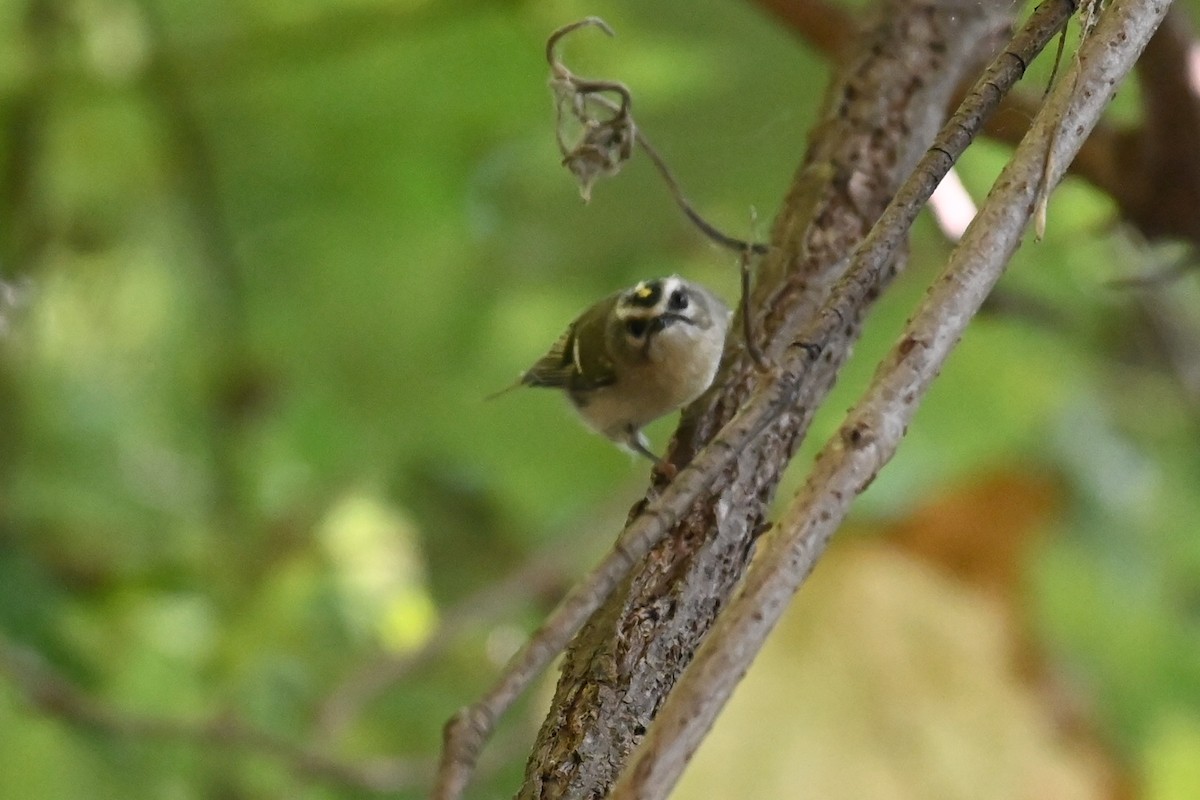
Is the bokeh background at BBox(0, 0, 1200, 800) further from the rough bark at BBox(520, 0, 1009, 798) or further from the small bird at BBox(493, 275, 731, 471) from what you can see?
the rough bark at BBox(520, 0, 1009, 798)

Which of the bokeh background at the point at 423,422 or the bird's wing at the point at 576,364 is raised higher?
the bokeh background at the point at 423,422

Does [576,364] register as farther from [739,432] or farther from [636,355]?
[739,432]

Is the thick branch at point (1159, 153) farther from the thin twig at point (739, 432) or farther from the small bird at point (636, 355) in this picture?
the thin twig at point (739, 432)

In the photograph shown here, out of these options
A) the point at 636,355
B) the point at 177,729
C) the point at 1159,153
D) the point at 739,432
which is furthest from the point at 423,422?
the point at 739,432

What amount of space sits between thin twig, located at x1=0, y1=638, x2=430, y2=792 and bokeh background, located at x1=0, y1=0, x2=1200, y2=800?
0.02 meters

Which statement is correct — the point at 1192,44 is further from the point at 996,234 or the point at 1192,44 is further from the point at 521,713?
the point at 521,713

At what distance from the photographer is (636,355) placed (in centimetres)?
133

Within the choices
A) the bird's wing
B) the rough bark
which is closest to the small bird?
the bird's wing

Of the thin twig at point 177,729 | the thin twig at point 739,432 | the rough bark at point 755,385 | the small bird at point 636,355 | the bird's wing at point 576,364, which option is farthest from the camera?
the thin twig at point 177,729

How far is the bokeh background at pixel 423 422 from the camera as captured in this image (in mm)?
1805

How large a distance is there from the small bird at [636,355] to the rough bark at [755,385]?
13 cm

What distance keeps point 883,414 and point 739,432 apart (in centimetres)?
6

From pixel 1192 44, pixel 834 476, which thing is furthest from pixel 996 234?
pixel 1192 44

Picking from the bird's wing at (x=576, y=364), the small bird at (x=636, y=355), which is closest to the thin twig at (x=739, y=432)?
the small bird at (x=636, y=355)
